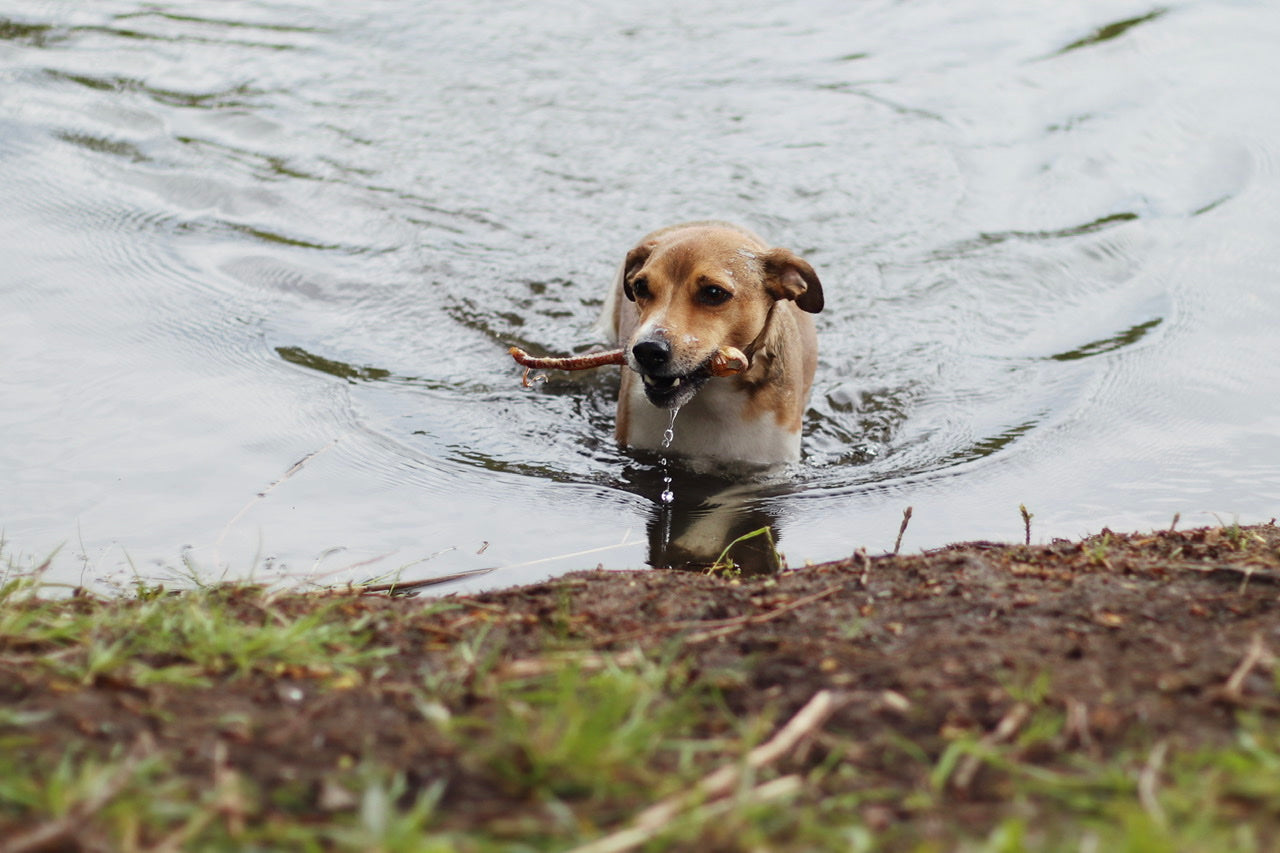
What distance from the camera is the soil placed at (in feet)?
7.64

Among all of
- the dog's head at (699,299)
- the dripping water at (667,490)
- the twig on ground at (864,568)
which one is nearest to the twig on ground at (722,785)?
the twig on ground at (864,568)

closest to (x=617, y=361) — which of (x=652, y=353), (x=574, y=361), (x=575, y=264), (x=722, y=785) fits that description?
(x=574, y=361)

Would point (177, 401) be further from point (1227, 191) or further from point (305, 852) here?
point (1227, 191)

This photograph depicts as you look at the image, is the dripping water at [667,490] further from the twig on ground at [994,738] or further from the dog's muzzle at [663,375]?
the twig on ground at [994,738]

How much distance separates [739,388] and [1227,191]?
18.3ft

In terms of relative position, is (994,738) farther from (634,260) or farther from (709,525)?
(634,260)

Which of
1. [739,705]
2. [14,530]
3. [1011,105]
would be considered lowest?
[14,530]

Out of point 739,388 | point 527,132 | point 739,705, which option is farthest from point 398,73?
point 739,705

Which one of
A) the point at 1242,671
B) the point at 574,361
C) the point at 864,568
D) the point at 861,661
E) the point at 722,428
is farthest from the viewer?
the point at 722,428

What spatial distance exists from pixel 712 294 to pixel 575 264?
3362 millimetres

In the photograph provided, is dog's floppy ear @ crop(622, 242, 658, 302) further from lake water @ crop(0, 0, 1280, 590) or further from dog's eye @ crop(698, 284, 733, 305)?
lake water @ crop(0, 0, 1280, 590)

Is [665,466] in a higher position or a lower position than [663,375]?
lower

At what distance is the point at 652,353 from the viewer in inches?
204

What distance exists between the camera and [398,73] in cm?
1137
